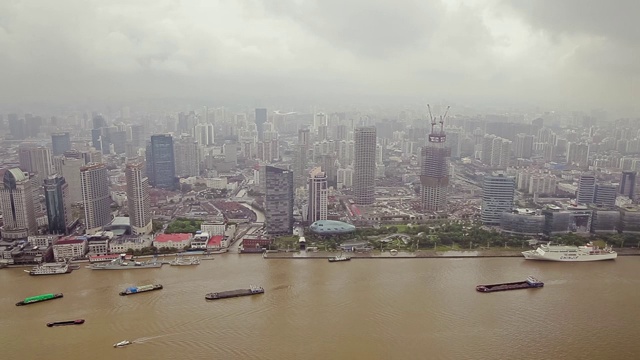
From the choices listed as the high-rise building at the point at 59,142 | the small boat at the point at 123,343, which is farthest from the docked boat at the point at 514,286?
the high-rise building at the point at 59,142

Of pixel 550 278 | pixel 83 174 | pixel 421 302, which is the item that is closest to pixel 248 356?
pixel 421 302

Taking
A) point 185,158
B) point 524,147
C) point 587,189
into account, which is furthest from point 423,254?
point 524,147

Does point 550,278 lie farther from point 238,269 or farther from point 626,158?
point 626,158

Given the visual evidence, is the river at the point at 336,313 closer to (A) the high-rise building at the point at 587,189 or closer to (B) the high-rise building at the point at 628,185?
(A) the high-rise building at the point at 587,189

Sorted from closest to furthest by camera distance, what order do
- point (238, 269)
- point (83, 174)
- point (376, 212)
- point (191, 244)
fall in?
point (238, 269) → point (191, 244) → point (83, 174) → point (376, 212)

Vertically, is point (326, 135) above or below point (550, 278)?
above

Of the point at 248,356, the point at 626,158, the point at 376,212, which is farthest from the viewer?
→ the point at 626,158
